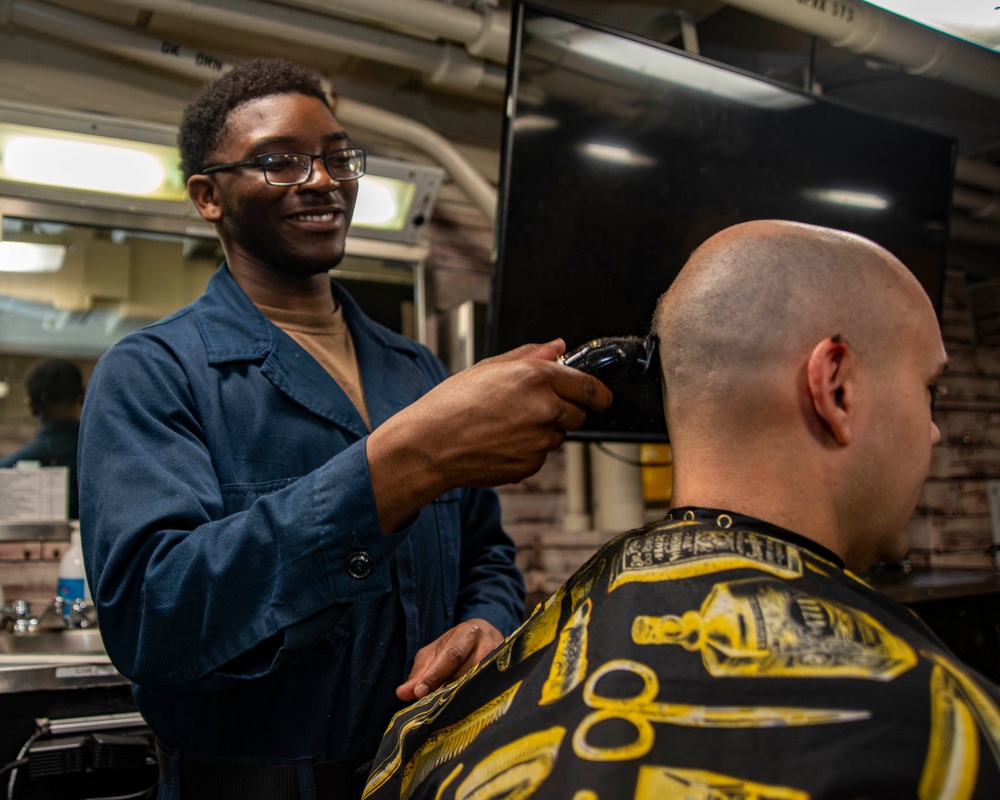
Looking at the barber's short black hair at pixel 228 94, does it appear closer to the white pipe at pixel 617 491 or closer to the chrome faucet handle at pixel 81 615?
the chrome faucet handle at pixel 81 615

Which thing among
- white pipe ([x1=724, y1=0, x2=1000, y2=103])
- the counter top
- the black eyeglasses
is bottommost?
the counter top

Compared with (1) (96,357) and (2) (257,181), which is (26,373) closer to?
(1) (96,357)

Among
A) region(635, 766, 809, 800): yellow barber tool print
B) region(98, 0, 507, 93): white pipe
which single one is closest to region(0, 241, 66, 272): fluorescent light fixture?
region(98, 0, 507, 93): white pipe

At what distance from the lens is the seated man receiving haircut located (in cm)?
73

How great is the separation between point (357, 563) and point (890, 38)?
2372 millimetres

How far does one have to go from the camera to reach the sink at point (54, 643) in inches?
82.8

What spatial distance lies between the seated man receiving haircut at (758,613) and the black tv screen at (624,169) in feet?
3.04

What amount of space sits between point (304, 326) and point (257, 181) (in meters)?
0.27

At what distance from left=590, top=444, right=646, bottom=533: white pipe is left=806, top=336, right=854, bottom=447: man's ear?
7.55 ft

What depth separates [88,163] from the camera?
2664 millimetres

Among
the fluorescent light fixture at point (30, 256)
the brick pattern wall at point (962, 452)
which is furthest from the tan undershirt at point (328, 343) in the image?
the brick pattern wall at point (962, 452)

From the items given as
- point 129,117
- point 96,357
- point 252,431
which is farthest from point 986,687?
point 129,117

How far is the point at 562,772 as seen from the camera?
804mm

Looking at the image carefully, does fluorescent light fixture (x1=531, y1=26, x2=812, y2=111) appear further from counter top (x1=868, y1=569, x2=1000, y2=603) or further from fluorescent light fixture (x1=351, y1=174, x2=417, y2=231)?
counter top (x1=868, y1=569, x2=1000, y2=603)
